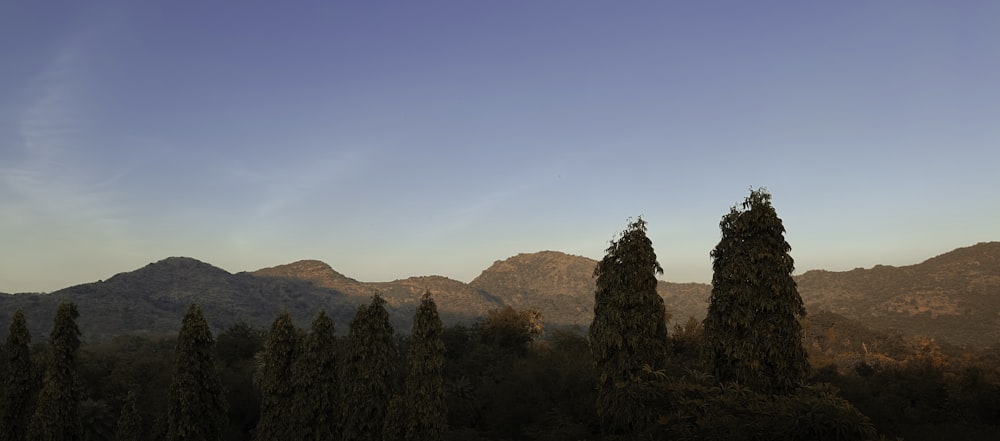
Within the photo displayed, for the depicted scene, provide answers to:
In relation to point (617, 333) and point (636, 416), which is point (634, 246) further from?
point (636, 416)

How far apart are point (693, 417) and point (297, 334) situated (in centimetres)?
2742

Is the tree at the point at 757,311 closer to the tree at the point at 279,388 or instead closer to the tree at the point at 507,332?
the tree at the point at 279,388

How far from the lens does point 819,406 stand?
16.3 metres

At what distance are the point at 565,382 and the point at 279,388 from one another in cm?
2411

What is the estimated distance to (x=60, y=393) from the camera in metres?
38.3

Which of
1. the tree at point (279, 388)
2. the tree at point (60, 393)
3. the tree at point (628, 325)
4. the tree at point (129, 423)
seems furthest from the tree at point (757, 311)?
the tree at point (60, 393)

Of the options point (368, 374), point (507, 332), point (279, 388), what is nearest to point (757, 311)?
point (368, 374)

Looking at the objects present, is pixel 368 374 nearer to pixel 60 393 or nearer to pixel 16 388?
pixel 60 393

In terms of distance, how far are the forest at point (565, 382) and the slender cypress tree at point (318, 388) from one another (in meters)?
0.08

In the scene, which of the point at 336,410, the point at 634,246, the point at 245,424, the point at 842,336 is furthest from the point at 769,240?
the point at 842,336

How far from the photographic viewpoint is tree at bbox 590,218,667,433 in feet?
96.4

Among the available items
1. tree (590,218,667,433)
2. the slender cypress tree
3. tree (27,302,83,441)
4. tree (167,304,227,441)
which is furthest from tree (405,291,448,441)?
tree (27,302,83,441)

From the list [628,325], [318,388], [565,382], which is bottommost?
[565,382]

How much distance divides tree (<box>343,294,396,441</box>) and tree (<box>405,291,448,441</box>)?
2026mm
